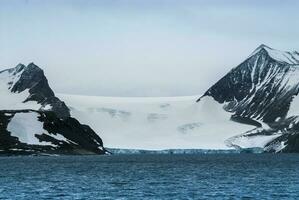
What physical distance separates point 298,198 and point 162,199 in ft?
57.3

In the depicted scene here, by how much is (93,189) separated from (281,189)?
1098 inches

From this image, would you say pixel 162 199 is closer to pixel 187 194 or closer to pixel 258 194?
pixel 187 194

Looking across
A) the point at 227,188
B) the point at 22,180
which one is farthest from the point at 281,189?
the point at 22,180

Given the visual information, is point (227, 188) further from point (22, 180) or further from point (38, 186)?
point (22, 180)

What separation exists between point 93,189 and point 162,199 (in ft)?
62.6

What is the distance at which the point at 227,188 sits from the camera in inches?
4611

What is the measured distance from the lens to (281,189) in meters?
116

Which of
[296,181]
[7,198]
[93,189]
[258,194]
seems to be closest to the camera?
[7,198]

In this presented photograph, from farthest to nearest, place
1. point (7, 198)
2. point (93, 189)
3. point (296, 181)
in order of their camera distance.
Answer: point (296, 181) → point (93, 189) → point (7, 198)

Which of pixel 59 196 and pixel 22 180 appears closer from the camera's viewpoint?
pixel 59 196

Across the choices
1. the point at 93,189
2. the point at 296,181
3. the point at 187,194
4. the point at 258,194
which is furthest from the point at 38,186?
the point at 296,181

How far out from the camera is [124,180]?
14012 centimetres

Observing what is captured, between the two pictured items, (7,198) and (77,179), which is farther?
(77,179)

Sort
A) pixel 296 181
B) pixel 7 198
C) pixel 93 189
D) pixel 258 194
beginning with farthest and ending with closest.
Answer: pixel 296 181 < pixel 93 189 < pixel 258 194 < pixel 7 198
